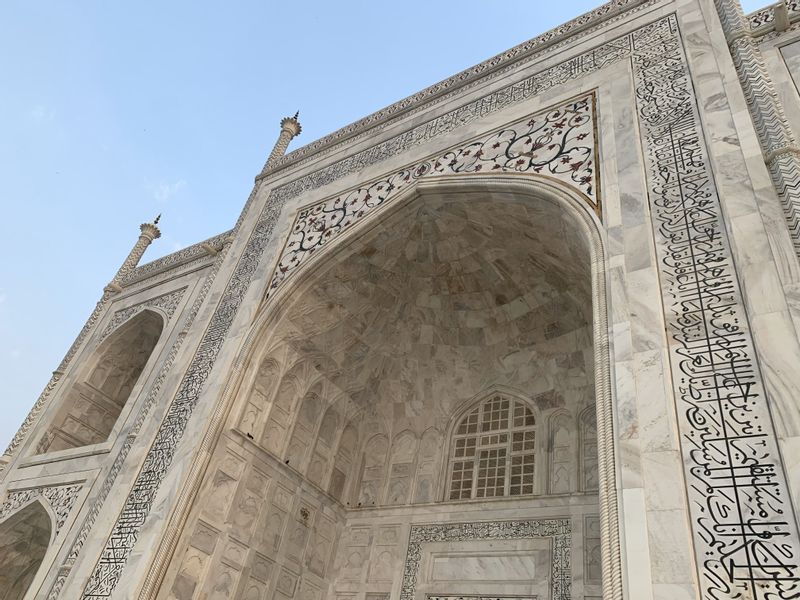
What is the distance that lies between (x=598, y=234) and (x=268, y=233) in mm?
4701

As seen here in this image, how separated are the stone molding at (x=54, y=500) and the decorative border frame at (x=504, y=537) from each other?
3.78m

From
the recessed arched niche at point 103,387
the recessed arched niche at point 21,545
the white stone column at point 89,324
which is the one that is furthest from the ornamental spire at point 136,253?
the recessed arched niche at point 21,545

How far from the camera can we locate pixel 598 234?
15.5 ft

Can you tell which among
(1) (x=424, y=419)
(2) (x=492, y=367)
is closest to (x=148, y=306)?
(1) (x=424, y=419)

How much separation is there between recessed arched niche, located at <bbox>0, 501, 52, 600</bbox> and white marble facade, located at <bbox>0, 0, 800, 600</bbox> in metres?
0.04

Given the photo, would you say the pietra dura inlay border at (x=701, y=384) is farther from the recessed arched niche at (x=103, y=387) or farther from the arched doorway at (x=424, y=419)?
the recessed arched niche at (x=103, y=387)

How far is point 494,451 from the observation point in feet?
23.2

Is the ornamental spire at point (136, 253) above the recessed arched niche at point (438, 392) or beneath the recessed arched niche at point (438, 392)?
above

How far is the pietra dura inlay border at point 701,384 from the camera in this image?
2.87 m

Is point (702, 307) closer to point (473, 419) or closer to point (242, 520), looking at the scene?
point (473, 419)

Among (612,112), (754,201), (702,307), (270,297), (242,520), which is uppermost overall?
(612,112)

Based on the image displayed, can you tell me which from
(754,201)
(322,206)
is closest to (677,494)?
(754,201)

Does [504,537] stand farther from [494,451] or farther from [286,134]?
[286,134]

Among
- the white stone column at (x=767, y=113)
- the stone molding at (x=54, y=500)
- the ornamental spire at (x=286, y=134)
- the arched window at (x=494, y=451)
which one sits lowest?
the stone molding at (x=54, y=500)
